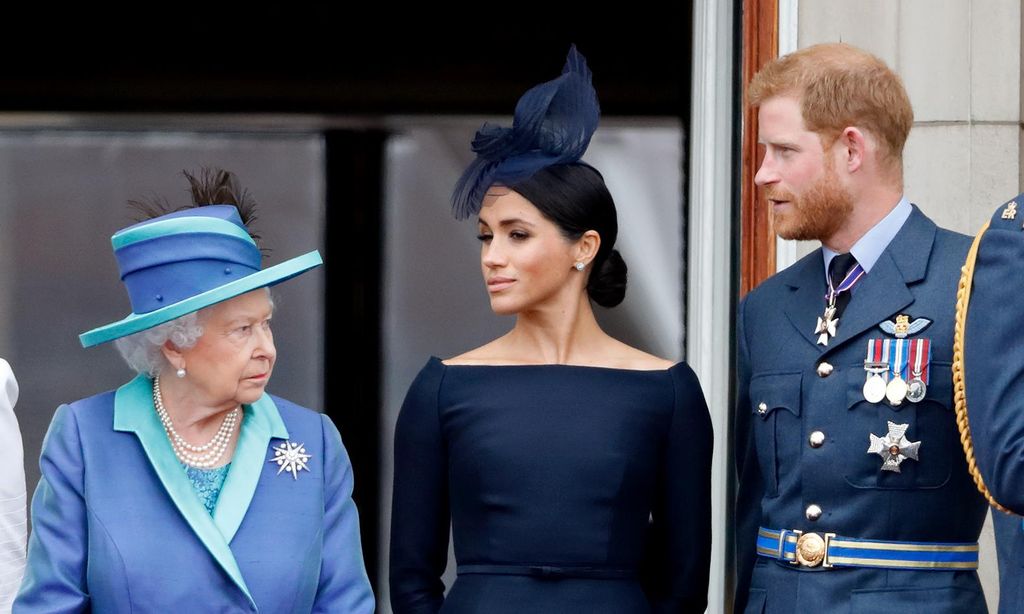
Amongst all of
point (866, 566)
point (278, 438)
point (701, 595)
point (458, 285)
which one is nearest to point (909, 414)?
point (866, 566)

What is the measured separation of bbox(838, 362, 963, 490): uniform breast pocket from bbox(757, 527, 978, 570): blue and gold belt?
0.35 ft

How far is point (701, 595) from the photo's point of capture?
374 cm

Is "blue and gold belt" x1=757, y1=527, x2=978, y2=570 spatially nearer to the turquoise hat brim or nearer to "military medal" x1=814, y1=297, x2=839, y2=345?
"military medal" x1=814, y1=297, x2=839, y2=345

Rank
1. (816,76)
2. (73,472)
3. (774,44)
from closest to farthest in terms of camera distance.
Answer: (73,472)
(816,76)
(774,44)

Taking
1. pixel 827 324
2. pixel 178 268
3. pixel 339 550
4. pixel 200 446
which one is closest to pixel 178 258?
pixel 178 268

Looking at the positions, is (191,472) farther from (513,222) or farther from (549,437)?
(513,222)

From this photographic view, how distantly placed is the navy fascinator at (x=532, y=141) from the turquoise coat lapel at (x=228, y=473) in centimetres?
69

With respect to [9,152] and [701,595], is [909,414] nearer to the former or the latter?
[701,595]

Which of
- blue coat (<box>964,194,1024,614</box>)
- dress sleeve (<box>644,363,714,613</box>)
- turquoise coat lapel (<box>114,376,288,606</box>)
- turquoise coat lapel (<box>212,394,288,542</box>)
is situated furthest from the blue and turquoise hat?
blue coat (<box>964,194,1024,614</box>)

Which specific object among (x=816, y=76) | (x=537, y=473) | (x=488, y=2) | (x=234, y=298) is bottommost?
(x=537, y=473)

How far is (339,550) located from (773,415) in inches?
34.0

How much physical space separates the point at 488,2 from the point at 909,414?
138 inches

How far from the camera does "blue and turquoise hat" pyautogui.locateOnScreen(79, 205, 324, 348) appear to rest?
331cm

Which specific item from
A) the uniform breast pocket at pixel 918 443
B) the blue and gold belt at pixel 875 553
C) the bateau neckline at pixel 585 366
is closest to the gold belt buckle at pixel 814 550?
the blue and gold belt at pixel 875 553
